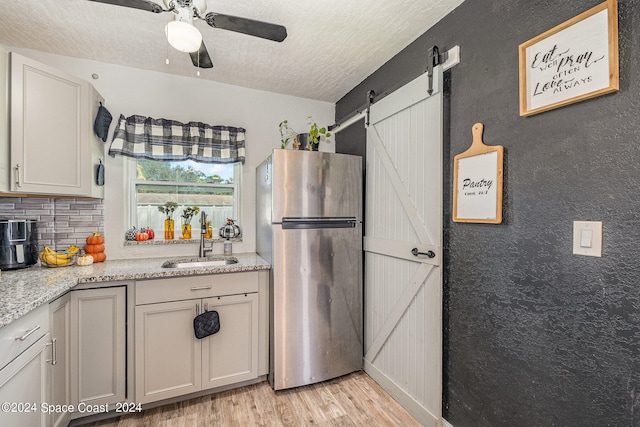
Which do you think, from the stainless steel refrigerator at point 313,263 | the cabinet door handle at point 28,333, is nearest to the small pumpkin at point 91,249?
the cabinet door handle at point 28,333

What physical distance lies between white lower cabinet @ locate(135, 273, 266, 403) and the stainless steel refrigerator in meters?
0.20

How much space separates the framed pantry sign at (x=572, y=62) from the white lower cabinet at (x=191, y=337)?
2.02 meters

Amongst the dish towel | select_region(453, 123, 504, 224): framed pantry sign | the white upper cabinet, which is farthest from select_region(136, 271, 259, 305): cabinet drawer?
select_region(453, 123, 504, 224): framed pantry sign

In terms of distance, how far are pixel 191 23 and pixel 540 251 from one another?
6.55ft

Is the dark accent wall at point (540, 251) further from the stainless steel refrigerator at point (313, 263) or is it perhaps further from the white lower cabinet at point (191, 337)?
the white lower cabinet at point (191, 337)

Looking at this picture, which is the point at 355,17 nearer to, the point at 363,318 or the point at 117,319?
the point at 363,318

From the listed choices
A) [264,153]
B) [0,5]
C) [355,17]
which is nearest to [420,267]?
[355,17]

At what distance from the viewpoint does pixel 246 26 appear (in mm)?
1490

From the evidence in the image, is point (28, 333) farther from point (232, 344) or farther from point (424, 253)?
point (424, 253)

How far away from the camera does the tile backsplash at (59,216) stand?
215 centimetres

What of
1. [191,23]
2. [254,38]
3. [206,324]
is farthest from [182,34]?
[206,324]

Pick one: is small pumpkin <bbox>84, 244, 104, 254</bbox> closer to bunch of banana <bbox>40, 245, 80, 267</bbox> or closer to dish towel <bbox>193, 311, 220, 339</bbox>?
bunch of banana <bbox>40, 245, 80, 267</bbox>

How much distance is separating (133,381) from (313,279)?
4.49ft

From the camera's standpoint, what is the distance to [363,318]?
252cm
